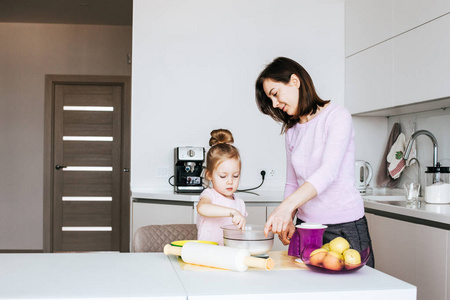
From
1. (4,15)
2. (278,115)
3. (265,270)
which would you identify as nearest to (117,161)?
(4,15)

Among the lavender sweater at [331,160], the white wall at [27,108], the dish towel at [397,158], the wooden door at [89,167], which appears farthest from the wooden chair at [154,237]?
the white wall at [27,108]

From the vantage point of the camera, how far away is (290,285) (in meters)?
1.30

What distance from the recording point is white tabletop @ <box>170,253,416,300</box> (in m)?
1.23

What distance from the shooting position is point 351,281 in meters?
1.36

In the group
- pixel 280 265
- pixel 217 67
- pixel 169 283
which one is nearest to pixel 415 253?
pixel 280 265

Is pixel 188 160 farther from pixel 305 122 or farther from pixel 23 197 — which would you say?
pixel 23 197

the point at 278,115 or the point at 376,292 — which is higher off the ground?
the point at 278,115

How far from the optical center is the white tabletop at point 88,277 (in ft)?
3.95

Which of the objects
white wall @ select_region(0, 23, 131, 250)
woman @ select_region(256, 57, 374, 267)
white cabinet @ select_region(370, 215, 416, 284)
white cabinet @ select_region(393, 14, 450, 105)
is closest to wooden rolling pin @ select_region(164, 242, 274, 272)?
woman @ select_region(256, 57, 374, 267)

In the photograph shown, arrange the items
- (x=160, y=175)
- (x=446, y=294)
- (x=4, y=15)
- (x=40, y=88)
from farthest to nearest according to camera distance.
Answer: (x=40, y=88) → (x=4, y=15) → (x=160, y=175) → (x=446, y=294)

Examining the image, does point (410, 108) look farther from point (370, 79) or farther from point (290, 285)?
point (290, 285)

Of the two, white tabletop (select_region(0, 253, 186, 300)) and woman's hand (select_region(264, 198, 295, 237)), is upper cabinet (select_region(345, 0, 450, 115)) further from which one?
white tabletop (select_region(0, 253, 186, 300))

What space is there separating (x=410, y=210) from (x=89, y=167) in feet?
12.9

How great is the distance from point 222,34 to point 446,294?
8.12ft
